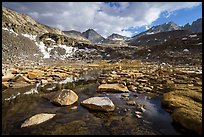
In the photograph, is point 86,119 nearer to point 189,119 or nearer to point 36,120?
point 36,120

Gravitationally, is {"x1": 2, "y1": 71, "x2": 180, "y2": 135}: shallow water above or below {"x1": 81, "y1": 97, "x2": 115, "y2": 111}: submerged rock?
below

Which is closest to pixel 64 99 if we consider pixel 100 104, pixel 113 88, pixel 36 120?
pixel 100 104

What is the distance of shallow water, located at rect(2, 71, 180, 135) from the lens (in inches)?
286

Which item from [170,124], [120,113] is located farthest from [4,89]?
[170,124]

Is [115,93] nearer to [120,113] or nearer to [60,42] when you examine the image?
[120,113]

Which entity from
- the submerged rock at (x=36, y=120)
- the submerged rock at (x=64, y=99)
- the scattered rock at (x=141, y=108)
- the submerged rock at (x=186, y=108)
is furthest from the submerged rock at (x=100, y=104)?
the submerged rock at (x=186, y=108)

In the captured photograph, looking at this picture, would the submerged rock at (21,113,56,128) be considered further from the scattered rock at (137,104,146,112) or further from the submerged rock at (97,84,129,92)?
the submerged rock at (97,84,129,92)

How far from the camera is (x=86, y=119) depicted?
8.44m

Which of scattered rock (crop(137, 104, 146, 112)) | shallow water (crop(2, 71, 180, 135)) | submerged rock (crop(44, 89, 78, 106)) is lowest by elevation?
shallow water (crop(2, 71, 180, 135))

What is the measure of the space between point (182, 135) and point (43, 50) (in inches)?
2747

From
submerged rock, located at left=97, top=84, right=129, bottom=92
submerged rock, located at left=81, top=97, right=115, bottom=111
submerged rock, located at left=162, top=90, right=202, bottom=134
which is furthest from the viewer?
submerged rock, located at left=97, top=84, right=129, bottom=92

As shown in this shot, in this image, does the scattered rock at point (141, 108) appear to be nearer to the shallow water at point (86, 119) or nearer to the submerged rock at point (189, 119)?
the shallow water at point (86, 119)

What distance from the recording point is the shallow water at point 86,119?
727 cm

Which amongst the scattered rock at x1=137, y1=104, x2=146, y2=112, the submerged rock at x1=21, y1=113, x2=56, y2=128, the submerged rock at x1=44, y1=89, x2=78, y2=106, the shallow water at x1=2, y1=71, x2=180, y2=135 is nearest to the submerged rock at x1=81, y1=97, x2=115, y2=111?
the shallow water at x1=2, y1=71, x2=180, y2=135
